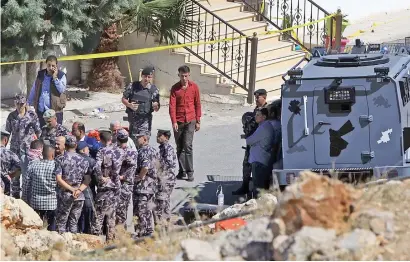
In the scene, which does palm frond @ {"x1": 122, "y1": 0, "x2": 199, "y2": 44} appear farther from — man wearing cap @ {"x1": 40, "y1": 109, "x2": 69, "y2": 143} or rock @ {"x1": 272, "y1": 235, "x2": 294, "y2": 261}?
rock @ {"x1": 272, "y1": 235, "x2": 294, "y2": 261}

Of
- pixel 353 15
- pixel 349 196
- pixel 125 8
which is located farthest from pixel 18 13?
pixel 353 15

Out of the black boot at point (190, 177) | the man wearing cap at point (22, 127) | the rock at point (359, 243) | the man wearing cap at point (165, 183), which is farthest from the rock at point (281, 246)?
the black boot at point (190, 177)

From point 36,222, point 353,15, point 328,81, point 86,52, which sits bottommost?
point 36,222

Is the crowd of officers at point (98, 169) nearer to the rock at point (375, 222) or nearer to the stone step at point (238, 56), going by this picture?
the rock at point (375, 222)

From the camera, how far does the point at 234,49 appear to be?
19.6 metres

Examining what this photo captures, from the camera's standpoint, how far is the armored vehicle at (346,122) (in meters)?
11.3

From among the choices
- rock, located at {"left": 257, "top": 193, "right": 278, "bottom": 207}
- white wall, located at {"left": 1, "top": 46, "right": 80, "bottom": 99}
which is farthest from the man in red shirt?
white wall, located at {"left": 1, "top": 46, "right": 80, "bottom": 99}

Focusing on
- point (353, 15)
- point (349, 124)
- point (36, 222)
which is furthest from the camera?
point (353, 15)

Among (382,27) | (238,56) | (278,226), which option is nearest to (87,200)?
(278,226)

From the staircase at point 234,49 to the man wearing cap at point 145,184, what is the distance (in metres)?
7.24

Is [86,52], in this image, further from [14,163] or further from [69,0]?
[14,163]

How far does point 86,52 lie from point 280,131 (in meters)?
7.13

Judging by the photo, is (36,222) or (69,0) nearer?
(36,222)

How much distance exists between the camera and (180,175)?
1416cm
